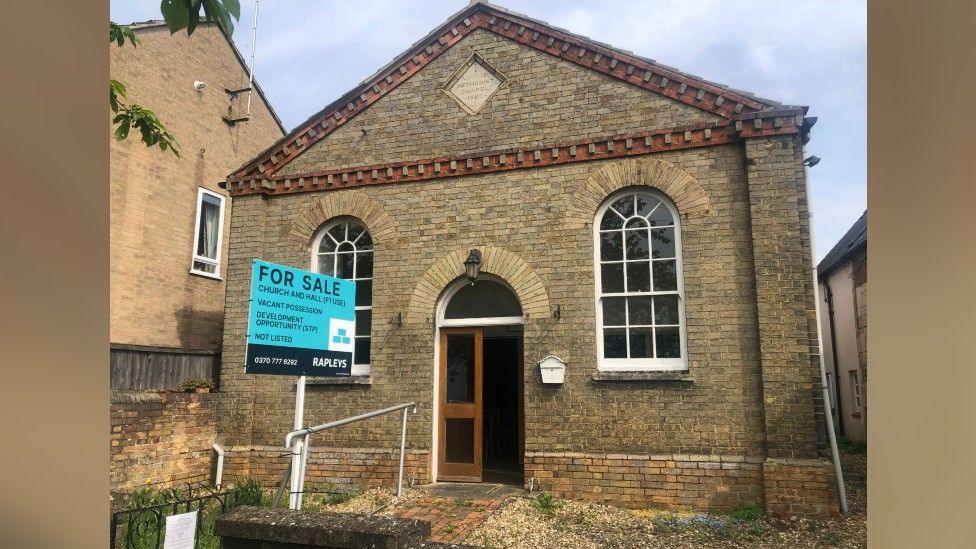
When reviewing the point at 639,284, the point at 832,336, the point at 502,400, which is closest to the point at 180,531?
the point at 639,284

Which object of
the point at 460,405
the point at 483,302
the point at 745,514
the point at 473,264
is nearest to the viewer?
the point at 745,514

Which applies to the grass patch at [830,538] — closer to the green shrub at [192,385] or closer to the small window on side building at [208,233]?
the green shrub at [192,385]

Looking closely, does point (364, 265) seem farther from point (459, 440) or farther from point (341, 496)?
point (341, 496)

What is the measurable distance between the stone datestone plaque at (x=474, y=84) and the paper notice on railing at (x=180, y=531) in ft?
24.3

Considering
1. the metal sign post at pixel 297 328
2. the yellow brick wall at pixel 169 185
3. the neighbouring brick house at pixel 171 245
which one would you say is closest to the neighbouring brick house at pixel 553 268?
the neighbouring brick house at pixel 171 245

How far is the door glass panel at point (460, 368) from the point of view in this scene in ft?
28.9

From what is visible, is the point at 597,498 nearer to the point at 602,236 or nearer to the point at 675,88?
the point at 602,236

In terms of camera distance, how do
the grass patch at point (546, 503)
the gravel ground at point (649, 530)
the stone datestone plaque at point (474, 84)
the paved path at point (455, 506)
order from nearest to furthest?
the gravel ground at point (649, 530), the paved path at point (455, 506), the grass patch at point (546, 503), the stone datestone plaque at point (474, 84)

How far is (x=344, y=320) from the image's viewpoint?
622 cm

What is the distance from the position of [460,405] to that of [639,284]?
3083 millimetres

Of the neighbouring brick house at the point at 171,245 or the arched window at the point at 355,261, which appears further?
the arched window at the point at 355,261

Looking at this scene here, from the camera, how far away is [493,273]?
8664mm
